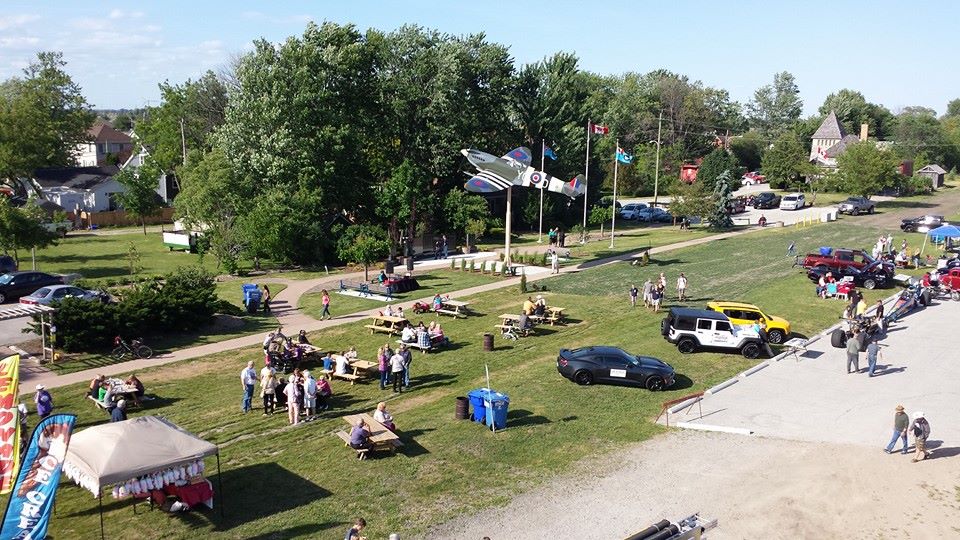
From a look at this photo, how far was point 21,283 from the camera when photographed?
37719 mm

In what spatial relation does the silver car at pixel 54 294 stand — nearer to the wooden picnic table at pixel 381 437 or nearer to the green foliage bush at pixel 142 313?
the green foliage bush at pixel 142 313

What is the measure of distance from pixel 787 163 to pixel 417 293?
60.4 metres

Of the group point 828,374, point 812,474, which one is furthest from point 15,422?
point 828,374

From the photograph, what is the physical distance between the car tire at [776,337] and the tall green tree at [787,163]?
58.5 m

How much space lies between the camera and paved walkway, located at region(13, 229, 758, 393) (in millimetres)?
26500

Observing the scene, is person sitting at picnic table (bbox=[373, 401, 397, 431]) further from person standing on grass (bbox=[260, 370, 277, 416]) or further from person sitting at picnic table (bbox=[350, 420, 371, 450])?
person standing on grass (bbox=[260, 370, 277, 416])

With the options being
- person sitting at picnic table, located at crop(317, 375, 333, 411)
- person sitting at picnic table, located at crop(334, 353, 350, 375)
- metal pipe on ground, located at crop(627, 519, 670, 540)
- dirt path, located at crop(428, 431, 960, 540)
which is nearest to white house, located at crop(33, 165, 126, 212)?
person sitting at picnic table, located at crop(334, 353, 350, 375)

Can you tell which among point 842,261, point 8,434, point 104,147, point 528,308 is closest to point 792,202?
point 842,261

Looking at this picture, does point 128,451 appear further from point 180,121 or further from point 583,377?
point 180,121

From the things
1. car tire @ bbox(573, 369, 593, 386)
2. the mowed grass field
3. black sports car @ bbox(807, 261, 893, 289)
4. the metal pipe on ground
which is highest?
black sports car @ bbox(807, 261, 893, 289)

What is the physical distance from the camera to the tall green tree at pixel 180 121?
8400cm

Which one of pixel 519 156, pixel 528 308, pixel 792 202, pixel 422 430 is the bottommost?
pixel 422 430

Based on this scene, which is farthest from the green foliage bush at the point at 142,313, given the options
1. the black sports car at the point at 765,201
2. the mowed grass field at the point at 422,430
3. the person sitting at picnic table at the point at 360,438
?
the black sports car at the point at 765,201

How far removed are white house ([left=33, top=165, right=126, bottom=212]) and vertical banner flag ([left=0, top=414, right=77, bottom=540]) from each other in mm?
72286
